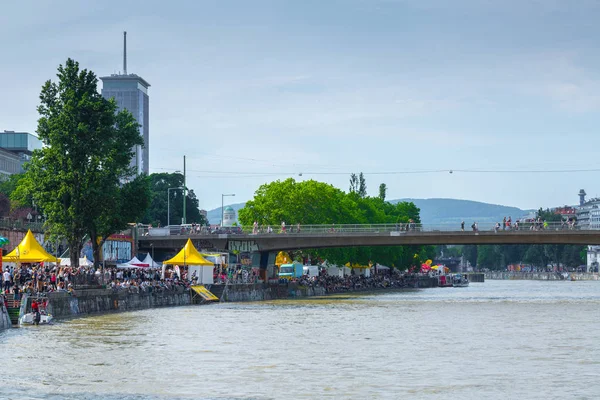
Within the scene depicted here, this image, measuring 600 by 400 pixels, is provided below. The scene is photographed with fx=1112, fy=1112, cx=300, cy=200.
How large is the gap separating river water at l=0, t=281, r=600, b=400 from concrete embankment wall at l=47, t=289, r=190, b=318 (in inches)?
68.3

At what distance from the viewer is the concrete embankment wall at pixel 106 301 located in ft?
197

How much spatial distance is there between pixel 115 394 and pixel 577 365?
16628mm

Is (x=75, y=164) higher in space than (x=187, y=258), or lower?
higher

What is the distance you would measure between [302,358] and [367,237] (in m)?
64.6

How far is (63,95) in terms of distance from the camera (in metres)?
75.8

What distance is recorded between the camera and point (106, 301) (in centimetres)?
6844

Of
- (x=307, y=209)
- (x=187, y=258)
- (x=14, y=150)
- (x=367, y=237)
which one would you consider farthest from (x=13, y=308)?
(x=14, y=150)

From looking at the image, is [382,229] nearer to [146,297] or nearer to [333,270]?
[146,297]

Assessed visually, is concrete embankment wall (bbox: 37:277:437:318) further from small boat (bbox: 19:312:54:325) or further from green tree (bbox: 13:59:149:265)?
green tree (bbox: 13:59:149:265)

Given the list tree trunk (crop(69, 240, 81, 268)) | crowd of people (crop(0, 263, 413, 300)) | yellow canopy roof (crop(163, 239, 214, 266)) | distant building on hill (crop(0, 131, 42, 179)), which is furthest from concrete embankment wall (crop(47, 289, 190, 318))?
distant building on hill (crop(0, 131, 42, 179))

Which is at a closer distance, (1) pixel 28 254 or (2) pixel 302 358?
(2) pixel 302 358

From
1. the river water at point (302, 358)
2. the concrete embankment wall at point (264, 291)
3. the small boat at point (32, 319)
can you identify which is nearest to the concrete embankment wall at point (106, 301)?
the river water at point (302, 358)

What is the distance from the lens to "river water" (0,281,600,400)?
32031 millimetres

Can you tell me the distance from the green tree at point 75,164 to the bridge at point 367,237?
33043mm
